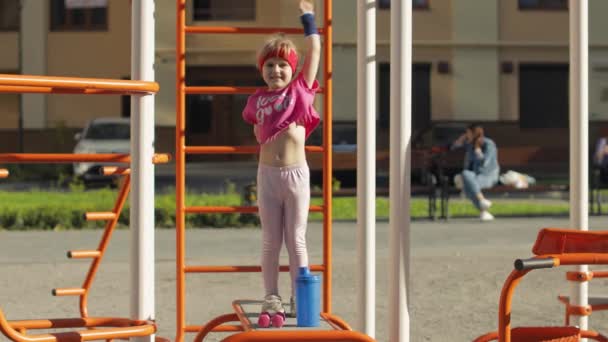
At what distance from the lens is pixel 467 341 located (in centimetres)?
760

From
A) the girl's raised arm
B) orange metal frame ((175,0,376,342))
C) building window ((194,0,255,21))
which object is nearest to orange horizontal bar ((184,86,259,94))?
orange metal frame ((175,0,376,342))

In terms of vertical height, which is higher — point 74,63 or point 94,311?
point 74,63

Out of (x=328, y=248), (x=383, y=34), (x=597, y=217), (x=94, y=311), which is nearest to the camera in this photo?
(x=328, y=248)

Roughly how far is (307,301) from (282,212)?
885 millimetres

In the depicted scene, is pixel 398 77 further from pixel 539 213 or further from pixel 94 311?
pixel 539 213

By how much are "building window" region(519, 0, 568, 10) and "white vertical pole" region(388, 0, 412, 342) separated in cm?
3401

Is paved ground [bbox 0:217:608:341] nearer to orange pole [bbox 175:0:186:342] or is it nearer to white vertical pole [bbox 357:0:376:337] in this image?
orange pole [bbox 175:0:186:342]

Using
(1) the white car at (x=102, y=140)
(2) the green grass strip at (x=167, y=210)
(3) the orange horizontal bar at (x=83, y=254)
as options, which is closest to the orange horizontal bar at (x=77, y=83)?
(3) the orange horizontal bar at (x=83, y=254)

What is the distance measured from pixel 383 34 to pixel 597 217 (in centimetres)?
1924

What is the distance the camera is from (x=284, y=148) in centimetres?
564

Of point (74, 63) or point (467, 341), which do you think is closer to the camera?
point (467, 341)

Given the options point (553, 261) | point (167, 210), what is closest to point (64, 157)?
point (553, 261)

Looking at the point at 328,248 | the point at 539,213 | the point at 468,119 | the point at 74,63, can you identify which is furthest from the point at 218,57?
the point at 328,248

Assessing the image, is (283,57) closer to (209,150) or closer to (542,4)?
(209,150)
